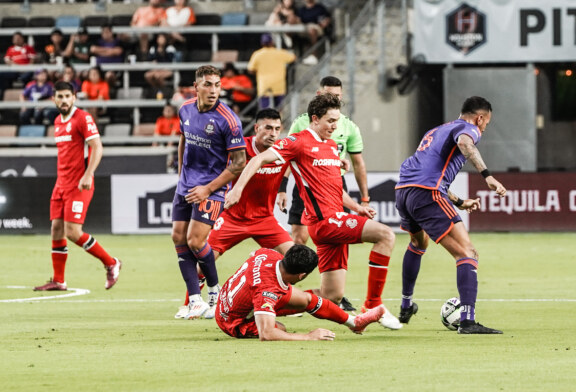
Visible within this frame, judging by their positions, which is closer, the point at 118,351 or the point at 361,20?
the point at 118,351

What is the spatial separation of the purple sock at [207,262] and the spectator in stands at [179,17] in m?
18.3

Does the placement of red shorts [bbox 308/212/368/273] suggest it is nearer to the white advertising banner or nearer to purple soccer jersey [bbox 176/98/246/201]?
purple soccer jersey [bbox 176/98/246/201]

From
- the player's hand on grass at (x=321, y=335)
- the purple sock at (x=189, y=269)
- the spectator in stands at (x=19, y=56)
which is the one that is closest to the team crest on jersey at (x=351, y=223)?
the player's hand on grass at (x=321, y=335)

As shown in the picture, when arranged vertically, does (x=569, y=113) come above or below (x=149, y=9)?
below

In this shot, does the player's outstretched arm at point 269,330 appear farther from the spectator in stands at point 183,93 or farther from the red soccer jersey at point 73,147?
the spectator in stands at point 183,93

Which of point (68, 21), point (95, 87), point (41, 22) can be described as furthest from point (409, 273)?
point (41, 22)

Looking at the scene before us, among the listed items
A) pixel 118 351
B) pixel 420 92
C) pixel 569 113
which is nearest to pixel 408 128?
pixel 420 92

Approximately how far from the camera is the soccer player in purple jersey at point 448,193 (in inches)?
380

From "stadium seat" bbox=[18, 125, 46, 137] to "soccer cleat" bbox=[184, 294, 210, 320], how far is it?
17675mm

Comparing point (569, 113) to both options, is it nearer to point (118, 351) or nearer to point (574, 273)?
point (574, 273)

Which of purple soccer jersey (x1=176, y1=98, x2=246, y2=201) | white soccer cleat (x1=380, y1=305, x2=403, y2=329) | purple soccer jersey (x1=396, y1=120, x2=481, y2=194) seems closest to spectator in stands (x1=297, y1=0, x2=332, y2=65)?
purple soccer jersey (x1=176, y1=98, x2=246, y2=201)

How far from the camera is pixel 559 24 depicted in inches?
994

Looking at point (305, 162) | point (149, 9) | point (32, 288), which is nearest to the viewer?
point (305, 162)

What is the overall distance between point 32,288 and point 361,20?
1365 cm
